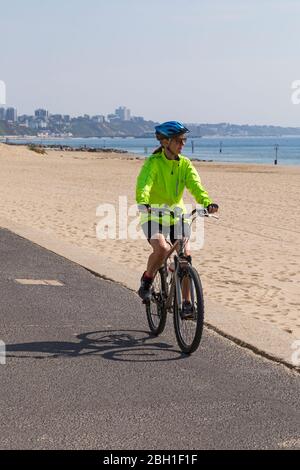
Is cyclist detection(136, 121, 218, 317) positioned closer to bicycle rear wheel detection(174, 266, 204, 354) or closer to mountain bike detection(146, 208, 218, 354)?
mountain bike detection(146, 208, 218, 354)

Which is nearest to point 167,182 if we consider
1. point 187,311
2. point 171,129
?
point 171,129

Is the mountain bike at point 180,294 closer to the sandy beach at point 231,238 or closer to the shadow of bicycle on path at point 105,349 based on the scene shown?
the shadow of bicycle on path at point 105,349

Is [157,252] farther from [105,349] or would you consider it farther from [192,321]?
[105,349]

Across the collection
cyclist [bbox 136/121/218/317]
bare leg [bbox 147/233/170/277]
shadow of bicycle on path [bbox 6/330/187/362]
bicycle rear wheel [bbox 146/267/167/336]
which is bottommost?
shadow of bicycle on path [bbox 6/330/187/362]

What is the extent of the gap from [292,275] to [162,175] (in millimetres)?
4351

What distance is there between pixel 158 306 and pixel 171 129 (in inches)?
59.2

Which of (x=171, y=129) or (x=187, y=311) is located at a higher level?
(x=171, y=129)

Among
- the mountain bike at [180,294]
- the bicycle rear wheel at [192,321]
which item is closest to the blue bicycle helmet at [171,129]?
the mountain bike at [180,294]

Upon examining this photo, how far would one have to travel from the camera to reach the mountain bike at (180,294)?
6387 millimetres

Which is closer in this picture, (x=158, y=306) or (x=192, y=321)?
(x=192, y=321)

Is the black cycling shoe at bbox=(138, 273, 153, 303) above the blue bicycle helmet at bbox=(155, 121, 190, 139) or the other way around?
the other way around

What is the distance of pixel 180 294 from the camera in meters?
6.61

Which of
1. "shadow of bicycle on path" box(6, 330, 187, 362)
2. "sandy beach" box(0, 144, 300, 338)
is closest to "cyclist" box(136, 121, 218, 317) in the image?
"shadow of bicycle on path" box(6, 330, 187, 362)

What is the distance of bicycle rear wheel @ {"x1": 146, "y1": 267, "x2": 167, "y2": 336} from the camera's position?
7.08 metres
